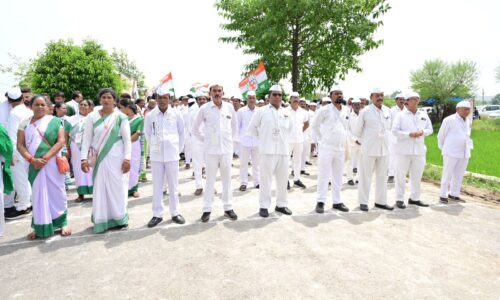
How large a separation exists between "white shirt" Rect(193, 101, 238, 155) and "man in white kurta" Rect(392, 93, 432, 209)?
10.5 feet

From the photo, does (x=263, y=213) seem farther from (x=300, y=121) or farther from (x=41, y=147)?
(x=300, y=121)

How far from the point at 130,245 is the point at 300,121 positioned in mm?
5944

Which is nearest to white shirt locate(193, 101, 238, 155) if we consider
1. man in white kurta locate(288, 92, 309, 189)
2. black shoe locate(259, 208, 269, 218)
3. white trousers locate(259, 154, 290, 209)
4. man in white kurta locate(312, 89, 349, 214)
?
white trousers locate(259, 154, 290, 209)

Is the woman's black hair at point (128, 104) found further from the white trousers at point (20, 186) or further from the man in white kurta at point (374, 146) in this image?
the man in white kurta at point (374, 146)

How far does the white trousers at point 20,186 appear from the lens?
6.45 m

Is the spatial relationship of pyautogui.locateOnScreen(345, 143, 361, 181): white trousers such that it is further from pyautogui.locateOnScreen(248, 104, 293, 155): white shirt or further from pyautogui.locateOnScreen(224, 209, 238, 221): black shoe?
pyautogui.locateOnScreen(224, 209, 238, 221): black shoe

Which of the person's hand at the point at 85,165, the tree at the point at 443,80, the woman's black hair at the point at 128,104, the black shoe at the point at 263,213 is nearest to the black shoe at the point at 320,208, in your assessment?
the black shoe at the point at 263,213

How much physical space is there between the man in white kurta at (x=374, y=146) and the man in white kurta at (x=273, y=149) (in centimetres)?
141

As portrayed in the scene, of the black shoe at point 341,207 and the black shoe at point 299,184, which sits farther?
the black shoe at point 299,184

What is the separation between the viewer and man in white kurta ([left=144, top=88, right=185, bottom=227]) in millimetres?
5652

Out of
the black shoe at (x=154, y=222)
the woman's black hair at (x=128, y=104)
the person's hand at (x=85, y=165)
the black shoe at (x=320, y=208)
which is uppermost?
the woman's black hair at (x=128, y=104)

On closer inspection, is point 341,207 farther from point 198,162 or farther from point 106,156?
point 106,156

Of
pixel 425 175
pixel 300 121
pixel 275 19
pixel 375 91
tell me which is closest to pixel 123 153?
pixel 375 91

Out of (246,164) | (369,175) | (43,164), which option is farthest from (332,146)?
(43,164)
